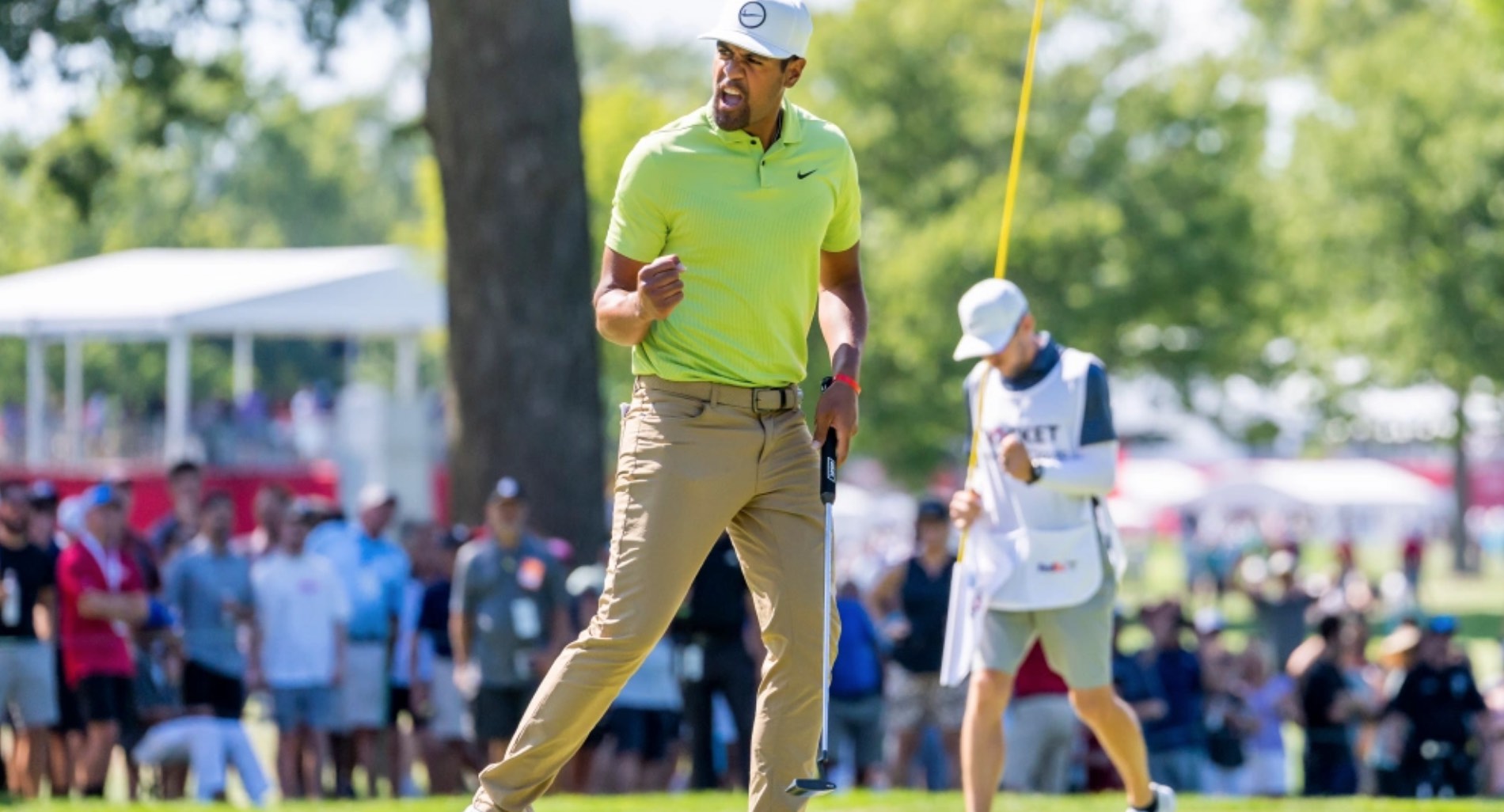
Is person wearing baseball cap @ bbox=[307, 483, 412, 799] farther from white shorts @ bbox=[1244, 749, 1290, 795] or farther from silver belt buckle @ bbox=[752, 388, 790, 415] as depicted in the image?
silver belt buckle @ bbox=[752, 388, 790, 415]

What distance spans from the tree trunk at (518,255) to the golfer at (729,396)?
33.4ft

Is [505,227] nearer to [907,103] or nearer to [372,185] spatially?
[907,103]

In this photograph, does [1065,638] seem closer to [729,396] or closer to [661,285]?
[729,396]

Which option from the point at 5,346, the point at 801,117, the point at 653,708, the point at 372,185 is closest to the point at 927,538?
the point at 653,708

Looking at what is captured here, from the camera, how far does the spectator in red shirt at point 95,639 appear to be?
13125 mm

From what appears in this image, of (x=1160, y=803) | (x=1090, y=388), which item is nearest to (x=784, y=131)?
(x=1090, y=388)

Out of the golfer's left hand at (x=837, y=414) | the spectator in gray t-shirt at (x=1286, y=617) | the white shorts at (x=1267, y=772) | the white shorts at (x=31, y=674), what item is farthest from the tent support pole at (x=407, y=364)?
the golfer's left hand at (x=837, y=414)

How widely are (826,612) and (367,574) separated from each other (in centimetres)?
916

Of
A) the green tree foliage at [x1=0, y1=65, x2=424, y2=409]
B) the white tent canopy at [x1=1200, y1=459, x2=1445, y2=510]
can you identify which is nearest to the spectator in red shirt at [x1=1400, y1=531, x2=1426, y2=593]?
the white tent canopy at [x1=1200, y1=459, x2=1445, y2=510]

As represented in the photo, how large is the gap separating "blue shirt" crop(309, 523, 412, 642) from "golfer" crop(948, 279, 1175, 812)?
7.19 m

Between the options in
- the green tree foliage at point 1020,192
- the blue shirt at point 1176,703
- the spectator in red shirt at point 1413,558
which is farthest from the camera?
the spectator in red shirt at point 1413,558

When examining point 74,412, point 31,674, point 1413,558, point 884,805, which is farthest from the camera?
point 1413,558

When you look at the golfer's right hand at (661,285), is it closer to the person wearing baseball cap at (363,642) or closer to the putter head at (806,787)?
the putter head at (806,787)

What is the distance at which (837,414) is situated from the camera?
20.3 feet
